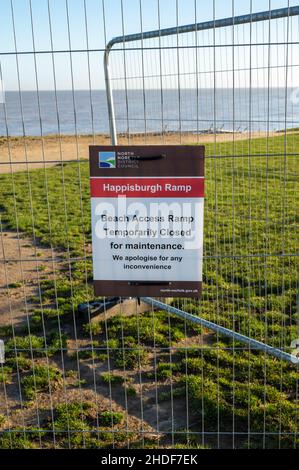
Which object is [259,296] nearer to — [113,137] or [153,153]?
[113,137]

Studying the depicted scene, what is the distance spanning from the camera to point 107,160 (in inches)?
146

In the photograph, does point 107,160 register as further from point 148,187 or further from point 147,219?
point 147,219

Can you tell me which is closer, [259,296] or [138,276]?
[138,276]

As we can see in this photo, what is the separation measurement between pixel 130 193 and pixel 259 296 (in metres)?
3.38

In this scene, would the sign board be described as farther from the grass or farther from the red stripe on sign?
the grass

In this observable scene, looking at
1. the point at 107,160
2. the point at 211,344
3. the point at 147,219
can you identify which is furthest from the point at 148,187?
the point at 211,344

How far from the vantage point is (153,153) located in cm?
363

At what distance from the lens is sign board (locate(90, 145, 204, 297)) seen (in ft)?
12.0

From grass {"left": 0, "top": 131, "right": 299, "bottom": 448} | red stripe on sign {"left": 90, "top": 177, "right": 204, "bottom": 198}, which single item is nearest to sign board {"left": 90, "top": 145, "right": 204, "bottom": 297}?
red stripe on sign {"left": 90, "top": 177, "right": 204, "bottom": 198}

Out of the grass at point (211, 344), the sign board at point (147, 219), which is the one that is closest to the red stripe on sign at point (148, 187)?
the sign board at point (147, 219)

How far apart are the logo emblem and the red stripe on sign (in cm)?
9

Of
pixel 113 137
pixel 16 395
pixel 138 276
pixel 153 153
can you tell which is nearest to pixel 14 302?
pixel 16 395

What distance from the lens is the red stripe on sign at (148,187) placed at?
366 cm

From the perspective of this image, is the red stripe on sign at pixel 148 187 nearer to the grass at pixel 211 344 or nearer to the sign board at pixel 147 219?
the sign board at pixel 147 219
